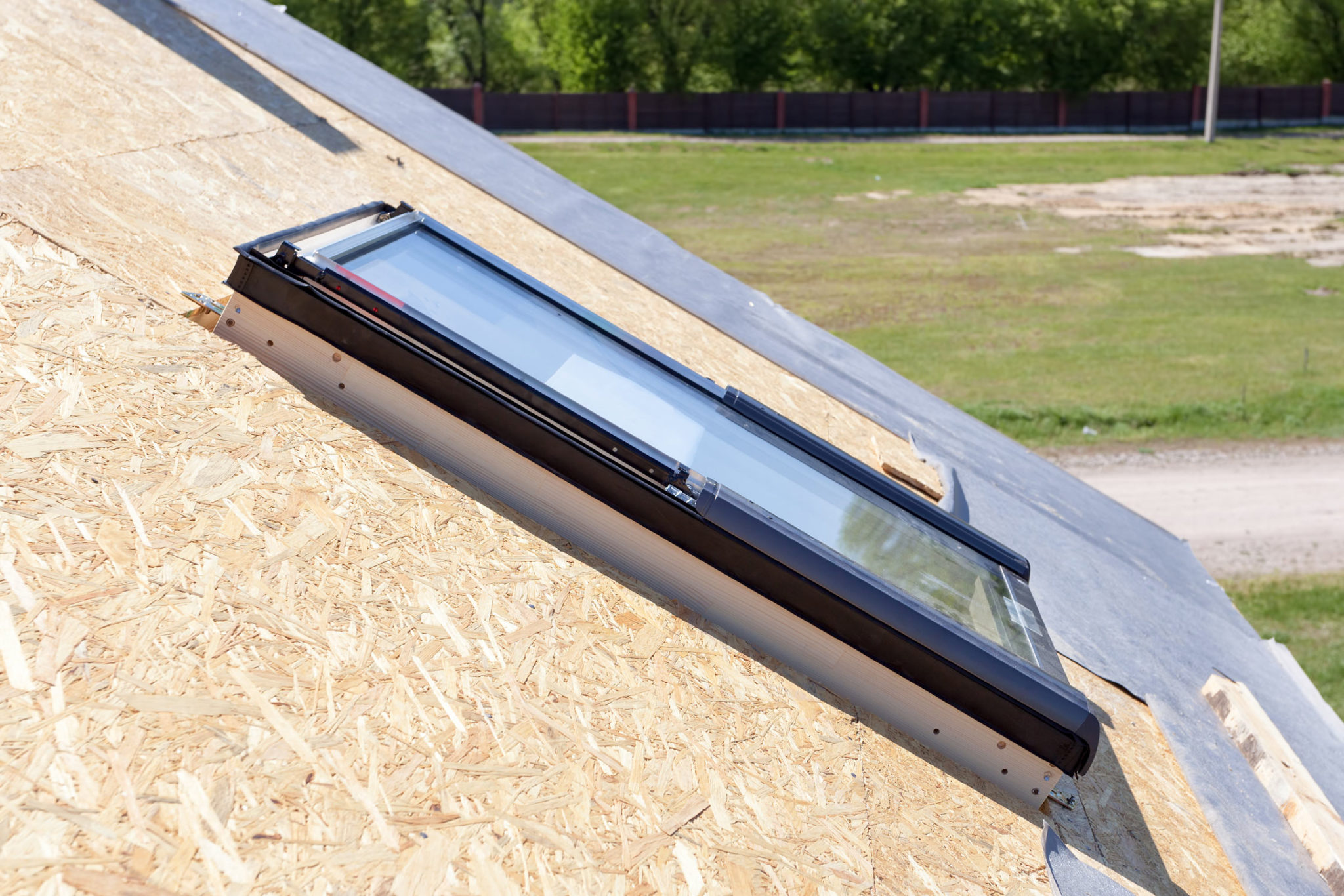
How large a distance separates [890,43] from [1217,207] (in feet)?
83.7

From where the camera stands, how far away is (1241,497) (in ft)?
42.4

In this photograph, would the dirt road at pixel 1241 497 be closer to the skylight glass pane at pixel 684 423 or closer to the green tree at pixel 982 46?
the skylight glass pane at pixel 684 423

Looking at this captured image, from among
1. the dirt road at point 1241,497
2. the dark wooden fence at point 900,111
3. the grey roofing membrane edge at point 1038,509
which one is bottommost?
the dirt road at point 1241,497

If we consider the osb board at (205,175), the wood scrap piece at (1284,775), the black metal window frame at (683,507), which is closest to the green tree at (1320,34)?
the osb board at (205,175)

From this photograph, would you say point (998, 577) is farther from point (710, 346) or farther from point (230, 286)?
point (230, 286)

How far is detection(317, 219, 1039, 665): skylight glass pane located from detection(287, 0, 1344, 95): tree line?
5062cm

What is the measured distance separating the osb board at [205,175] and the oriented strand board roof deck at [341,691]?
0.05m

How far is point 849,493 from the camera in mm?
4621

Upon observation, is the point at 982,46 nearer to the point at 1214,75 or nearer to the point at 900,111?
the point at 900,111

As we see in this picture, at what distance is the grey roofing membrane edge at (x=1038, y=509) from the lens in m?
4.88

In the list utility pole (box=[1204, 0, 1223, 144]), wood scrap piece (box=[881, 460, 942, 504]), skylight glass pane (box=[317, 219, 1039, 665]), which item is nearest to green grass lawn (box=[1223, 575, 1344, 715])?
wood scrap piece (box=[881, 460, 942, 504])

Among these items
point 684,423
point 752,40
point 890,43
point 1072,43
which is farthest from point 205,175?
point 1072,43

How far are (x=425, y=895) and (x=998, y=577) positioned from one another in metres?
2.82

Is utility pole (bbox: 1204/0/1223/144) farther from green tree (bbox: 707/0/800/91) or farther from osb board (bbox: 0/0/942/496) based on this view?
osb board (bbox: 0/0/942/496)
